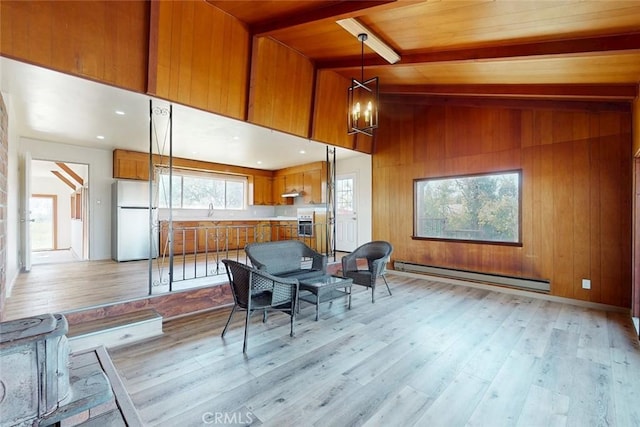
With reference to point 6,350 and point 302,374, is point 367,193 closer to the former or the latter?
point 302,374

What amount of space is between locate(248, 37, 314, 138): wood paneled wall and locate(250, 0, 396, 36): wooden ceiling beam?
0.22 metres

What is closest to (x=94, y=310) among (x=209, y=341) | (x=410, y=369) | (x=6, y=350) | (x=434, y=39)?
(x=209, y=341)

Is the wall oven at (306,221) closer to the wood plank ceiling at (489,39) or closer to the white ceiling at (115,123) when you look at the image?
the white ceiling at (115,123)

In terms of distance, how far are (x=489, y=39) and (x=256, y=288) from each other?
355cm

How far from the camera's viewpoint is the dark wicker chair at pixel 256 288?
2742 mm

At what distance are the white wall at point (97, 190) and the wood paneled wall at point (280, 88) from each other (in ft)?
13.2

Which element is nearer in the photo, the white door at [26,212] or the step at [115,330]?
the step at [115,330]

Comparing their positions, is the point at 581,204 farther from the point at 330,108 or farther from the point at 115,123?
the point at 115,123

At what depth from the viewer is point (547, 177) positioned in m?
4.25

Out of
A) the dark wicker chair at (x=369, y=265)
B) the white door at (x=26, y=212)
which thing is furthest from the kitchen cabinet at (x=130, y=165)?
the dark wicker chair at (x=369, y=265)

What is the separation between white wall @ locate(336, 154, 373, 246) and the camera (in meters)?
6.45

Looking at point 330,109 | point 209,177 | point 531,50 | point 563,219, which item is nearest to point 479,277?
point 563,219

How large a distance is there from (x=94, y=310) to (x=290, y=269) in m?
2.17

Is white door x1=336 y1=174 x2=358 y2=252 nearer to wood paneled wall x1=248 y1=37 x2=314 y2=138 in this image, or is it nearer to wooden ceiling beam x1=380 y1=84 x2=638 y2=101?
wood paneled wall x1=248 y1=37 x2=314 y2=138
